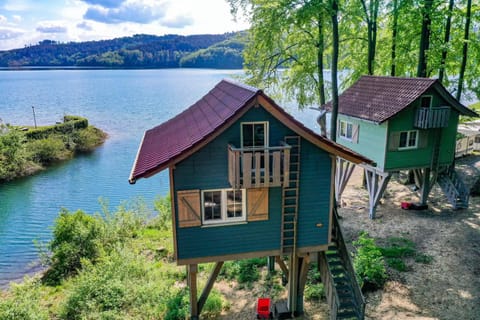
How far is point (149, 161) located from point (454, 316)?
10813 mm

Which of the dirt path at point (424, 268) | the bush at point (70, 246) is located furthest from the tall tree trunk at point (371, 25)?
the bush at point (70, 246)

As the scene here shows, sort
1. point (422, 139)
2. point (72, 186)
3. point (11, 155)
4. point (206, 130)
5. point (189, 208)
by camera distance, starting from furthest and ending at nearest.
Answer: point (11, 155)
point (72, 186)
point (422, 139)
point (206, 130)
point (189, 208)

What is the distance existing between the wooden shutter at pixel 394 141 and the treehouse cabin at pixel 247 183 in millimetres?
7748

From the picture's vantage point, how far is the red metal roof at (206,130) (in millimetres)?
9820

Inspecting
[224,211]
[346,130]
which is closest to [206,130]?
[224,211]

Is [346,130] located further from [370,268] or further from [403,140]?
[370,268]

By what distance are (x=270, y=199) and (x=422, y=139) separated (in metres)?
11.5

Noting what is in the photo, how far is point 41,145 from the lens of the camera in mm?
40031

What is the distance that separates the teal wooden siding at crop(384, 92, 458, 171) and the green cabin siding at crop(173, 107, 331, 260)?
8.23 metres

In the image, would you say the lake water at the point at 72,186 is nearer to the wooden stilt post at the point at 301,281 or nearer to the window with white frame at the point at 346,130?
the window with white frame at the point at 346,130

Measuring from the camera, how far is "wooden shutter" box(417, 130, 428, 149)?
18281 mm

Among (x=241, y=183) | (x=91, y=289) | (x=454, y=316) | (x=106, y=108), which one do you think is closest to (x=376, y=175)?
(x=454, y=316)

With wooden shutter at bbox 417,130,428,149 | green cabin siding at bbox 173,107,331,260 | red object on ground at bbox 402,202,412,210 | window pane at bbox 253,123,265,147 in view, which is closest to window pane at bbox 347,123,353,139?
wooden shutter at bbox 417,130,428,149

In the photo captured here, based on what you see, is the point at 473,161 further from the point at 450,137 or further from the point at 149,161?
the point at 149,161
